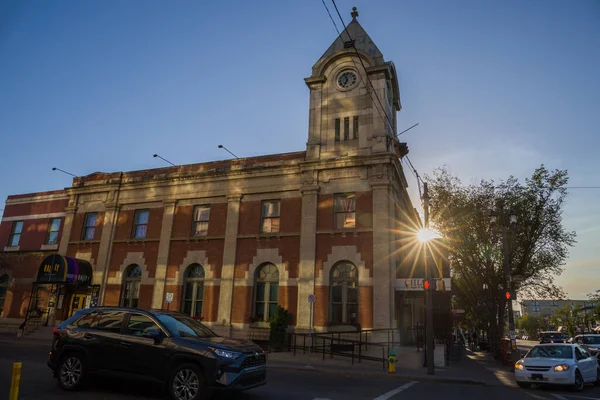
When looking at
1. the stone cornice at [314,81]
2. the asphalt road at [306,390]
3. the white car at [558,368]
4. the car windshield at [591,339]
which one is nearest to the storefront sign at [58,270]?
the asphalt road at [306,390]

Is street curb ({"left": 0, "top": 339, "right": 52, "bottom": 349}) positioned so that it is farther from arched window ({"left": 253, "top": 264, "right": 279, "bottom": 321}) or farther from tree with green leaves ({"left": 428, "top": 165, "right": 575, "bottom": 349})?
tree with green leaves ({"left": 428, "top": 165, "right": 575, "bottom": 349})

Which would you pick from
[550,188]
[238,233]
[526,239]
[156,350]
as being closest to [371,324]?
[238,233]

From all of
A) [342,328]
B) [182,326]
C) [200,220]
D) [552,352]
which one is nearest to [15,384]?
[182,326]

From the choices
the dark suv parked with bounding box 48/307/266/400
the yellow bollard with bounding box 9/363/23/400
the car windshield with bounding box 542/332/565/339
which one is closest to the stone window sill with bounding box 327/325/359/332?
the dark suv parked with bounding box 48/307/266/400

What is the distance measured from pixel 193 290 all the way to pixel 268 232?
5.70 meters

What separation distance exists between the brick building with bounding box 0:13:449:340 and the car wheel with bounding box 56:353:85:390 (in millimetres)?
12616

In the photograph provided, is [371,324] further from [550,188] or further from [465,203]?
[550,188]

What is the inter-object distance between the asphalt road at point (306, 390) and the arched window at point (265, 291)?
7.17m

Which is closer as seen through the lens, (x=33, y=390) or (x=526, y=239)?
(x=33, y=390)

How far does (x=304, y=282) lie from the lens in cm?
2105

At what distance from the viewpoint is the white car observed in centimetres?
1263

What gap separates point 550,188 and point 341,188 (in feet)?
53.4

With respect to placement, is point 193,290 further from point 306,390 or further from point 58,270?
point 306,390

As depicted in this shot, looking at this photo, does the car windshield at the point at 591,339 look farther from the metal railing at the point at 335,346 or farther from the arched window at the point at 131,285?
the arched window at the point at 131,285
